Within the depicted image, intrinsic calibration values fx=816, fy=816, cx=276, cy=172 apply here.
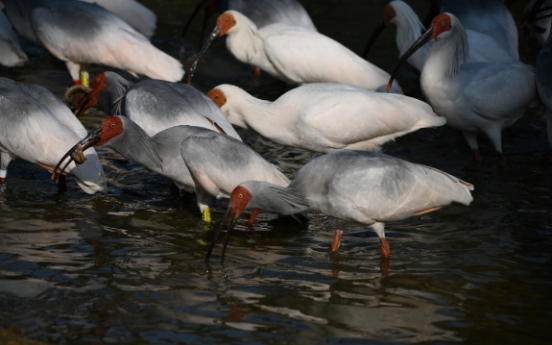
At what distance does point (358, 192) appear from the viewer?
550 centimetres

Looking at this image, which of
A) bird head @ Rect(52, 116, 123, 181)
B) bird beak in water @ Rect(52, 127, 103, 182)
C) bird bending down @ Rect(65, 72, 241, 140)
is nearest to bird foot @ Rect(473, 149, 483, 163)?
bird bending down @ Rect(65, 72, 241, 140)

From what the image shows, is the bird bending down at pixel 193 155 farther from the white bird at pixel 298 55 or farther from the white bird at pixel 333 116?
the white bird at pixel 298 55

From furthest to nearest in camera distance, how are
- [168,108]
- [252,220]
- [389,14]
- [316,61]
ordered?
[389,14] → [316,61] → [168,108] → [252,220]

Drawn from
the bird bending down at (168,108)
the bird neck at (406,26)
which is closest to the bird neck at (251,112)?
the bird bending down at (168,108)

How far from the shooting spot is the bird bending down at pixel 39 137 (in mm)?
6562

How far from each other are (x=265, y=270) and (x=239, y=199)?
51 cm

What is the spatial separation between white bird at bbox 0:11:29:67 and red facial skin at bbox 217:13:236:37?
2301 millimetres

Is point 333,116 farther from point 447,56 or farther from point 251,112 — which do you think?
point 447,56

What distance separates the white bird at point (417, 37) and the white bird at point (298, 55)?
0.71 metres

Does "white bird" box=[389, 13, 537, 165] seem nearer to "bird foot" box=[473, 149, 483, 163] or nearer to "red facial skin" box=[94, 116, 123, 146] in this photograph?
"bird foot" box=[473, 149, 483, 163]

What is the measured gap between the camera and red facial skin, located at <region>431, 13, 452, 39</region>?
301 inches

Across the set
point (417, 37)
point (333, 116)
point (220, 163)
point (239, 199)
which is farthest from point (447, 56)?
point (239, 199)

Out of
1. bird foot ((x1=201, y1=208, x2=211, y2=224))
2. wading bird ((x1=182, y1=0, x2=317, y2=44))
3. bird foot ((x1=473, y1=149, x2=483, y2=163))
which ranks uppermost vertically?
wading bird ((x1=182, y1=0, x2=317, y2=44))

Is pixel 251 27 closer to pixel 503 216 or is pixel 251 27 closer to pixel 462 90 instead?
pixel 462 90
